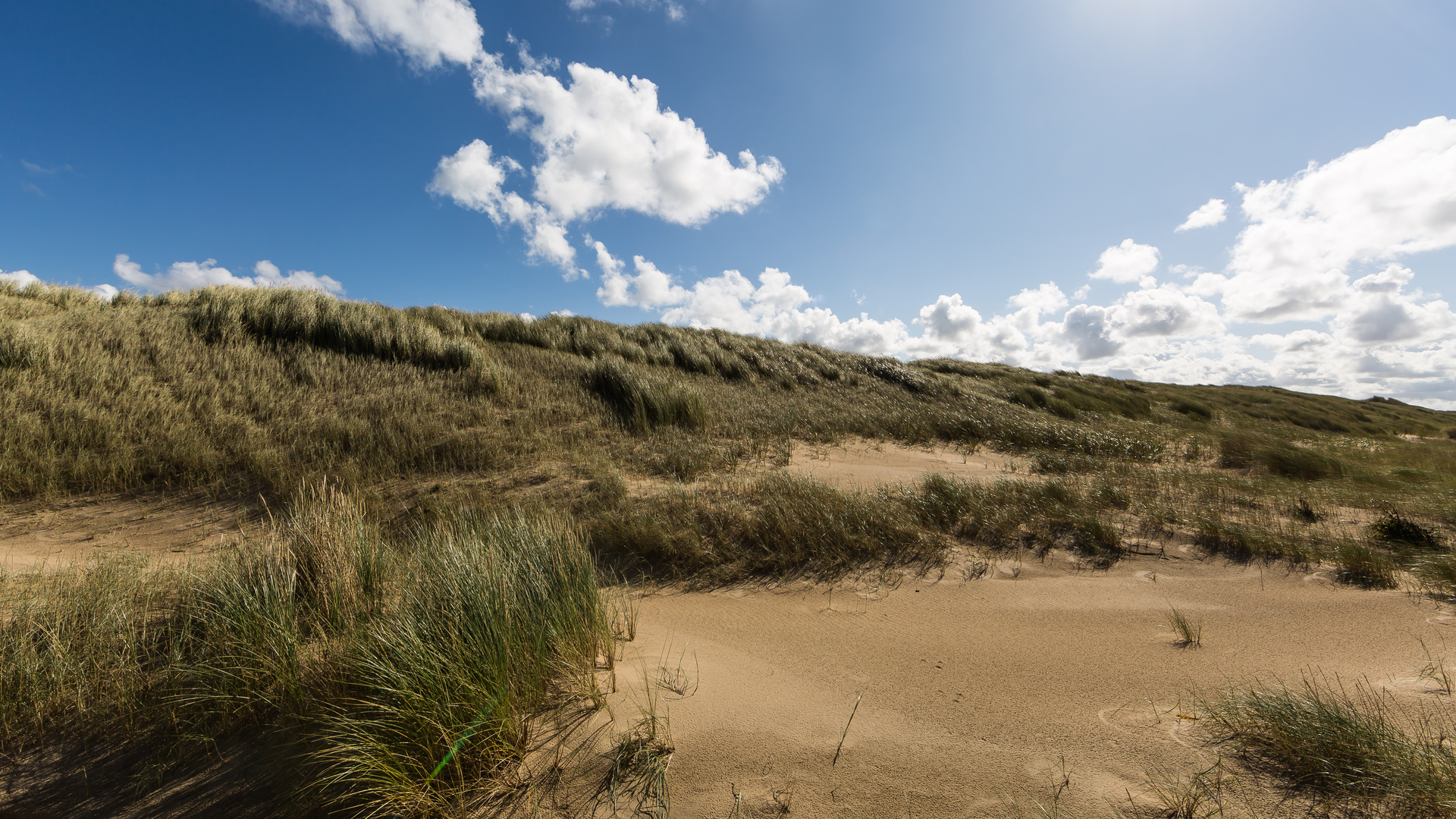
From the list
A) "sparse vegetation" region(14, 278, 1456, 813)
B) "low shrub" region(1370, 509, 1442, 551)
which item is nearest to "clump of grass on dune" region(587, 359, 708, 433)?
"sparse vegetation" region(14, 278, 1456, 813)

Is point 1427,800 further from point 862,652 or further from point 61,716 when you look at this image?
point 61,716

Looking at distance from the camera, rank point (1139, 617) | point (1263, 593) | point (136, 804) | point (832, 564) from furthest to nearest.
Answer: point (832, 564) < point (1263, 593) < point (1139, 617) < point (136, 804)

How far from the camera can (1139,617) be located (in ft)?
12.1

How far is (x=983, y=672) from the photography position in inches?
119

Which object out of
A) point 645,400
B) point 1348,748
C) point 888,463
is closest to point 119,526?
point 645,400

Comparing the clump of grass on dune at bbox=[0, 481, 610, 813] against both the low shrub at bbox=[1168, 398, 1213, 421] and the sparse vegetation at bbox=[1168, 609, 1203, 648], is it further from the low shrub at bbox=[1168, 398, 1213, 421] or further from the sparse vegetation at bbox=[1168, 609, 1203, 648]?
the low shrub at bbox=[1168, 398, 1213, 421]

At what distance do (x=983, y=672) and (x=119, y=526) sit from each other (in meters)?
9.26

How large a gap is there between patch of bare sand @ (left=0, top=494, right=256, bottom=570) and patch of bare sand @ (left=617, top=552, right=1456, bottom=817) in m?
5.54

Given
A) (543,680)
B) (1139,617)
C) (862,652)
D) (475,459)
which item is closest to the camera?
(543,680)

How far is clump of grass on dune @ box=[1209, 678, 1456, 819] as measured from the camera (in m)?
1.80

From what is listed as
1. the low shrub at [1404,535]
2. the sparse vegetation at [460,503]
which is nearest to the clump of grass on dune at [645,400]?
the sparse vegetation at [460,503]

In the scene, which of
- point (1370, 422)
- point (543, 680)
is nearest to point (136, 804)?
point (543, 680)

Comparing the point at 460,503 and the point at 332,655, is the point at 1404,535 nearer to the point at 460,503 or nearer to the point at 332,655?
the point at 332,655

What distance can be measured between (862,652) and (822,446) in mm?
6795
